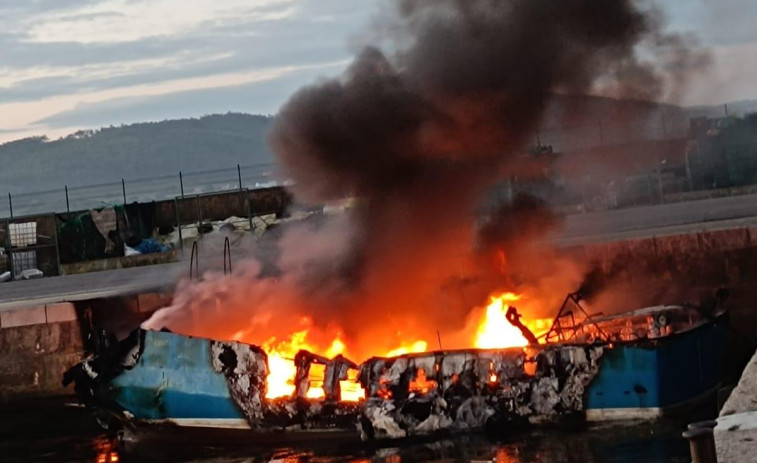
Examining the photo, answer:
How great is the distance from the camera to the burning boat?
21047 mm

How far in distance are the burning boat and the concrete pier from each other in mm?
10606

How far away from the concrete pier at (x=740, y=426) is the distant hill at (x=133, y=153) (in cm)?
12710

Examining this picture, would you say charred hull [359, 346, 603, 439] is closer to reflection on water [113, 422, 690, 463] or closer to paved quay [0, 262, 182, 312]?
reflection on water [113, 422, 690, 463]

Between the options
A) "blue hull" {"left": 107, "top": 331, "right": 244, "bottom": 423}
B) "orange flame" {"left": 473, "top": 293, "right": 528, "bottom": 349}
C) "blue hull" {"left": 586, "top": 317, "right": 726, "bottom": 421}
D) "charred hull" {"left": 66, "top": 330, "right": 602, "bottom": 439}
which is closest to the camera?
"blue hull" {"left": 586, "top": 317, "right": 726, "bottom": 421}

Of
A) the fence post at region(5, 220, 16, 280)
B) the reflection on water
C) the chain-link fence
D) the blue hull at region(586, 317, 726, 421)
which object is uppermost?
the chain-link fence

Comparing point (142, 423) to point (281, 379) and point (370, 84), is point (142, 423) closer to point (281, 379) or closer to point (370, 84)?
point (281, 379)

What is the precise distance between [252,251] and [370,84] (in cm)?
1549

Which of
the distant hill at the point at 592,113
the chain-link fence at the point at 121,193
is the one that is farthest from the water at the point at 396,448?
the chain-link fence at the point at 121,193

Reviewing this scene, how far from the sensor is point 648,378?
20859mm

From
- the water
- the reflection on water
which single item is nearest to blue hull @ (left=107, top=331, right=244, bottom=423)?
the water

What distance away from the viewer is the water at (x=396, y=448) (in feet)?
64.5

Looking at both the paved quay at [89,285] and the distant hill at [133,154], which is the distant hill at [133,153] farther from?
the paved quay at [89,285]

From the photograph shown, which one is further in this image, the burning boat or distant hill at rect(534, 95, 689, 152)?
distant hill at rect(534, 95, 689, 152)

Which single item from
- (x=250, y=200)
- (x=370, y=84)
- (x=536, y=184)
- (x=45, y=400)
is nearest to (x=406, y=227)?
(x=370, y=84)
